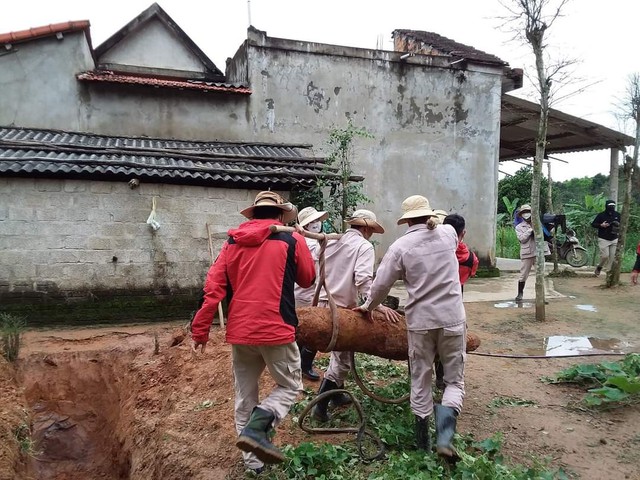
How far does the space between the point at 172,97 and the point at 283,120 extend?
2445mm

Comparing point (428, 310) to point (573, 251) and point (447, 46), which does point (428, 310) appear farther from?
point (573, 251)

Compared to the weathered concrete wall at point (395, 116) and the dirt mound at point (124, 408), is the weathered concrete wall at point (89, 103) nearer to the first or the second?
the weathered concrete wall at point (395, 116)

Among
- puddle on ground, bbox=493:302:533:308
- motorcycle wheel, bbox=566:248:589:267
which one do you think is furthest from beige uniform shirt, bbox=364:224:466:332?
motorcycle wheel, bbox=566:248:589:267

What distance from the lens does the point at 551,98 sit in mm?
7902

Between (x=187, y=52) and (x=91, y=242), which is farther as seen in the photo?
(x=187, y=52)

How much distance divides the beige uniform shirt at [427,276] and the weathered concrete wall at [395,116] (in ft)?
26.3

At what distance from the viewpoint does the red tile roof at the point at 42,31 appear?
9.43m

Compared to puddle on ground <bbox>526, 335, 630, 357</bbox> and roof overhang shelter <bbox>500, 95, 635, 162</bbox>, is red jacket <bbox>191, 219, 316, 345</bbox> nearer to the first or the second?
puddle on ground <bbox>526, 335, 630, 357</bbox>

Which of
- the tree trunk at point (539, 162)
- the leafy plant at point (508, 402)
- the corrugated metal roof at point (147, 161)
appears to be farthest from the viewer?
the tree trunk at point (539, 162)

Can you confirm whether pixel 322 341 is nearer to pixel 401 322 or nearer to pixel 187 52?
pixel 401 322

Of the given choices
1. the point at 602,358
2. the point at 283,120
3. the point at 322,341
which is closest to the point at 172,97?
the point at 283,120

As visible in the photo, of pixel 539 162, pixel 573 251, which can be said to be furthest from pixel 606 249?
pixel 539 162

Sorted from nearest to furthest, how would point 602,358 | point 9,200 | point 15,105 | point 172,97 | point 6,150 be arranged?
1. point 602,358
2. point 9,200
3. point 6,150
4. point 15,105
5. point 172,97

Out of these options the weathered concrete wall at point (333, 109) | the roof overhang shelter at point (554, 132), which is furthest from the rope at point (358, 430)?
the roof overhang shelter at point (554, 132)
